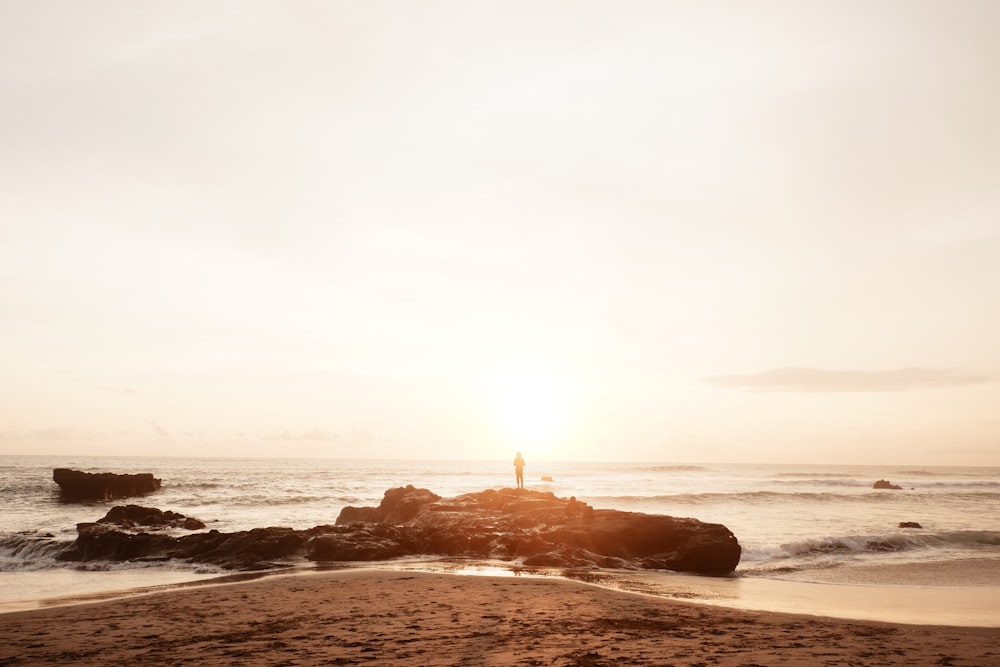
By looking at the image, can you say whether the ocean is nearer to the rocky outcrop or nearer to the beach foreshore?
the rocky outcrop

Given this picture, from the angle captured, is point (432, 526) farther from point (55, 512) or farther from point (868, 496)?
point (868, 496)

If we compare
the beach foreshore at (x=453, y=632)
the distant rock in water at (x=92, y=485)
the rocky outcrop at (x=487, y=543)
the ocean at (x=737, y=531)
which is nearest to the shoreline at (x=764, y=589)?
the ocean at (x=737, y=531)

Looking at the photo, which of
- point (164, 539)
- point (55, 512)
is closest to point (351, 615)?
point (164, 539)

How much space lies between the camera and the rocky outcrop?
20203 mm

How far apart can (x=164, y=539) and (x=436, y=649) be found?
17169 mm

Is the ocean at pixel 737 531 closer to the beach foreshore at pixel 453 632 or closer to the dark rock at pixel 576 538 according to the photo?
the dark rock at pixel 576 538

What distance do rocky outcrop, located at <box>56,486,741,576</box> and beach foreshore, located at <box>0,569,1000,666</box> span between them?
20.9 feet

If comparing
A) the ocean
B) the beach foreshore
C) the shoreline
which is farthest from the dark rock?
the beach foreshore

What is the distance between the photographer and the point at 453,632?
10109mm

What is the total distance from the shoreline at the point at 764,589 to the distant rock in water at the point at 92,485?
36.3 m

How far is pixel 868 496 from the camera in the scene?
5675 cm

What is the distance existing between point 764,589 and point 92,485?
171ft

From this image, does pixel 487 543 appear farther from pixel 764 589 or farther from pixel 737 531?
pixel 737 531

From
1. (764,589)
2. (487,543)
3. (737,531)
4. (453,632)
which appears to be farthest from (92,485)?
(764,589)
